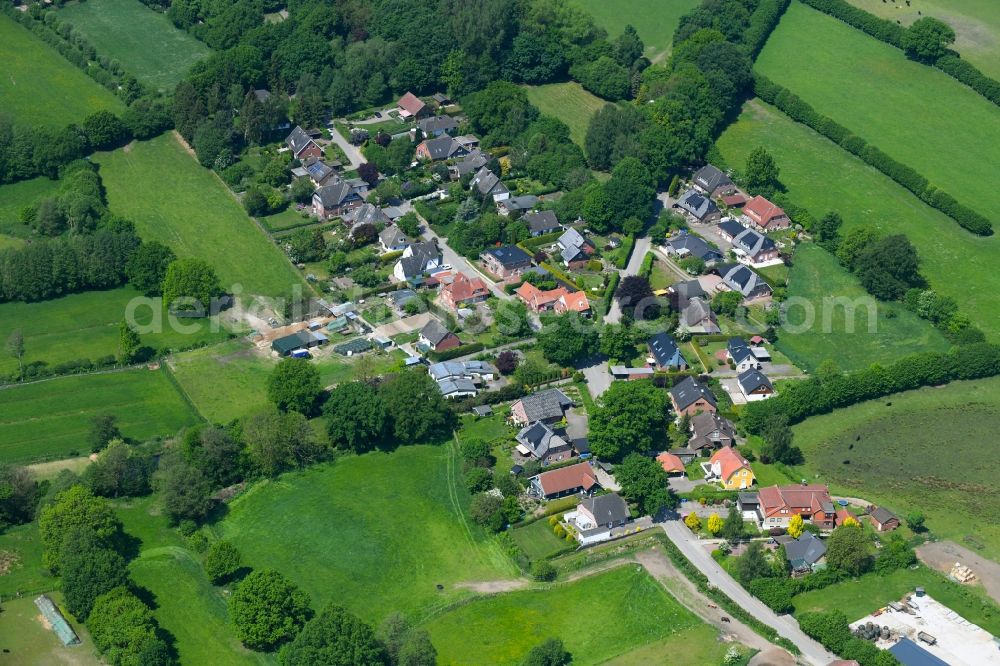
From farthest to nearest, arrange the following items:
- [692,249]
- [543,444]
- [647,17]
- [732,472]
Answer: [647,17] < [692,249] < [543,444] < [732,472]

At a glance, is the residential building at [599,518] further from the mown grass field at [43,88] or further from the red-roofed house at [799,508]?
the mown grass field at [43,88]

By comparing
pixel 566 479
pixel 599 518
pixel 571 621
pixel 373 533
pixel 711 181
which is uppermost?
pixel 711 181

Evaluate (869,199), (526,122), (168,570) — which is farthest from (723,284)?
(168,570)

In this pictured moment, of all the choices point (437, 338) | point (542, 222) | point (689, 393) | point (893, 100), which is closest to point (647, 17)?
point (893, 100)

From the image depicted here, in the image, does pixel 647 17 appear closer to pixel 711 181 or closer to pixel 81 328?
pixel 711 181

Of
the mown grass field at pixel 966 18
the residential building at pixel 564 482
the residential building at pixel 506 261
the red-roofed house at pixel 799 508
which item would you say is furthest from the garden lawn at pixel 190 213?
the mown grass field at pixel 966 18

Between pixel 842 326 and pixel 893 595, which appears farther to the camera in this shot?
pixel 842 326
